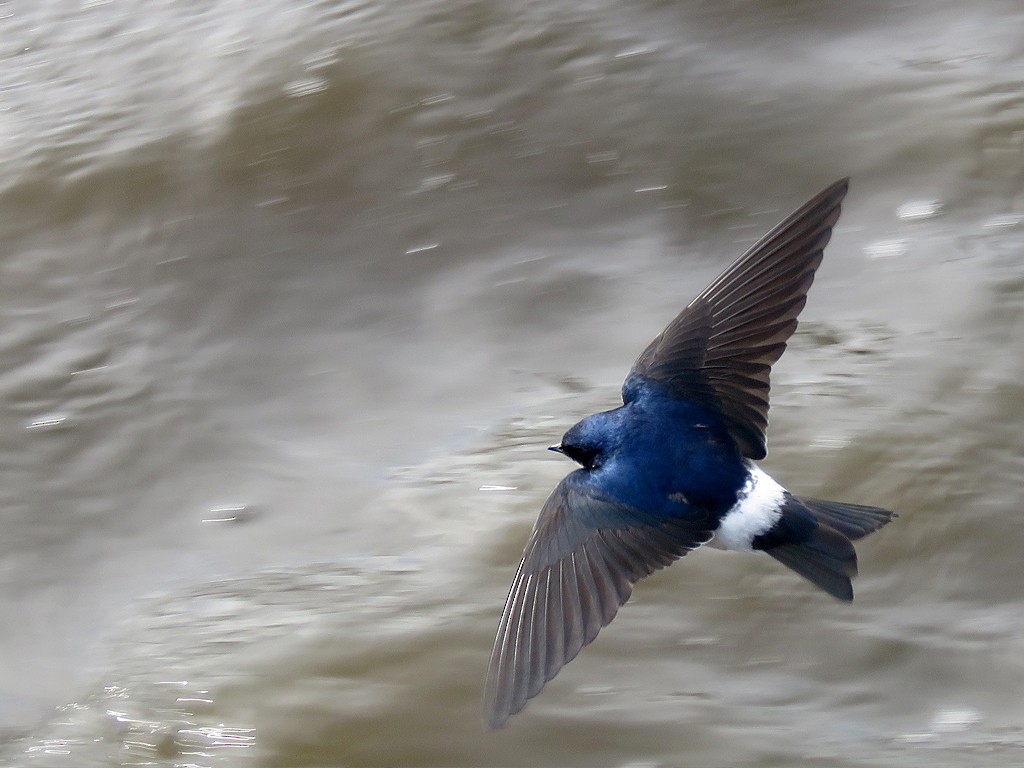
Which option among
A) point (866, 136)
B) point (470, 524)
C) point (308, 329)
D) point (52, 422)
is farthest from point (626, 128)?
point (52, 422)

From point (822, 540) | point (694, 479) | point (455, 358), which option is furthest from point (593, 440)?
point (455, 358)

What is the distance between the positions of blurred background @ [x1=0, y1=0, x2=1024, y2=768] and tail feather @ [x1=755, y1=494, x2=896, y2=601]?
0.39 metres

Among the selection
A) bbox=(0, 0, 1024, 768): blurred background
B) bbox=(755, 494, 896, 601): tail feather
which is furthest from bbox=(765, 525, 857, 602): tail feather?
bbox=(0, 0, 1024, 768): blurred background

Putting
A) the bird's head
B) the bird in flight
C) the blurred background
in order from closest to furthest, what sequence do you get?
the bird in flight
the bird's head
the blurred background

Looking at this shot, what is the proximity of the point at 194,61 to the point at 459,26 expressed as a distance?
1.07 meters

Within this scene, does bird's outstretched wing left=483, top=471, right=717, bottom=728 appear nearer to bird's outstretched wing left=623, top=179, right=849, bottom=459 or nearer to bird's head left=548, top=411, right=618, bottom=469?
bird's head left=548, top=411, right=618, bottom=469

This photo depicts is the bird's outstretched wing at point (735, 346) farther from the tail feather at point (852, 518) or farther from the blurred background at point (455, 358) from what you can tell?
the blurred background at point (455, 358)

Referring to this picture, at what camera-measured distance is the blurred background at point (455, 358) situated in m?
2.77

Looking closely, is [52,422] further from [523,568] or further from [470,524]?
[523,568]

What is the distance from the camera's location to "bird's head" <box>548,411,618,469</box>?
254 cm

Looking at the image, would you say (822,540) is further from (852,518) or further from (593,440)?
(593,440)

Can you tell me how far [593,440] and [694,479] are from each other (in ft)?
0.72

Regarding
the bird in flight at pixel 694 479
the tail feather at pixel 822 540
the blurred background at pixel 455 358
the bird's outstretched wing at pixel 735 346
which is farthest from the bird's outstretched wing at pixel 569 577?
the blurred background at pixel 455 358

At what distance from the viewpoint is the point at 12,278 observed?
173 inches
